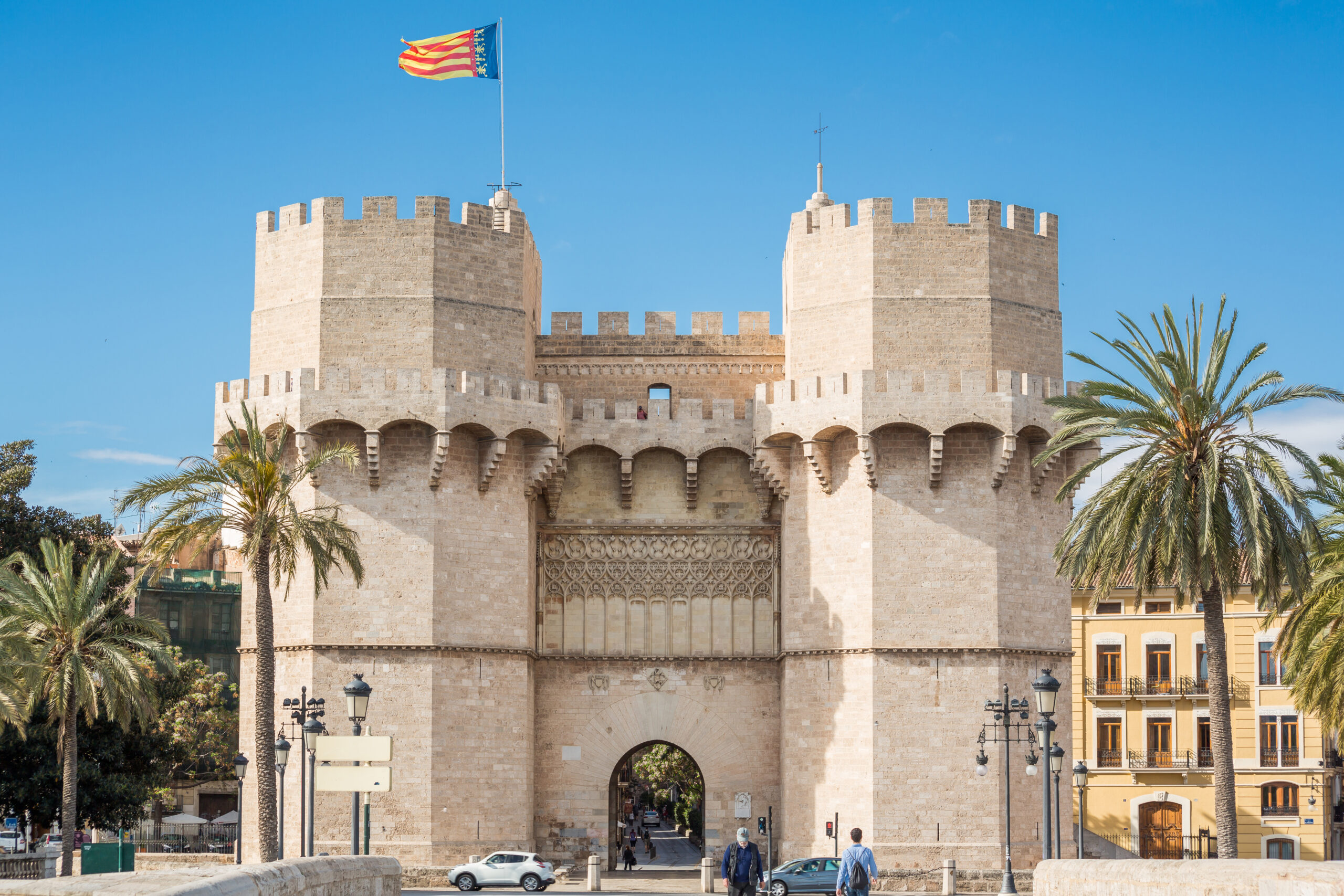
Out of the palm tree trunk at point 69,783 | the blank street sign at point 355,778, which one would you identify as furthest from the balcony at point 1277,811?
the palm tree trunk at point 69,783

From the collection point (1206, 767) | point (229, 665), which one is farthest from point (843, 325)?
point (229, 665)

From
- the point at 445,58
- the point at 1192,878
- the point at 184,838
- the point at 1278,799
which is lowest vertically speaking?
the point at 184,838

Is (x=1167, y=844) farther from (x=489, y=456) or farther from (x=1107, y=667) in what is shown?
(x=489, y=456)

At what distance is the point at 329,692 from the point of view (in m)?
33.3

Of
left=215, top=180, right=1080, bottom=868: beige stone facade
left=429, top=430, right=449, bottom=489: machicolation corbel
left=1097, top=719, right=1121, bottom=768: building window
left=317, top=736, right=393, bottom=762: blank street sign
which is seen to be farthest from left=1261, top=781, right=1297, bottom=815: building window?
left=317, top=736, right=393, bottom=762: blank street sign

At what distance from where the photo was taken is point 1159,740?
151ft

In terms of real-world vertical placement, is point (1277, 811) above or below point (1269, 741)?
below

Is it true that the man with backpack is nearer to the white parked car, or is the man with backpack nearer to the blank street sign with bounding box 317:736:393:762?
the blank street sign with bounding box 317:736:393:762

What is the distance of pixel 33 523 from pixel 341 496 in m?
10.6

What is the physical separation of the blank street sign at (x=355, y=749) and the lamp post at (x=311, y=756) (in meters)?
0.49

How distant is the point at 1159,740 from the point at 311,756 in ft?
84.0

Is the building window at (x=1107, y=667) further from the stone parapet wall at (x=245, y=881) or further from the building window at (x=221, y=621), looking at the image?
the building window at (x=221, y=621)

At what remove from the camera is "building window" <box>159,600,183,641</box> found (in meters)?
62.0

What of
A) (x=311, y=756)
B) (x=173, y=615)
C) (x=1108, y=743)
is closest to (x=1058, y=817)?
(x=1108, y=743)
